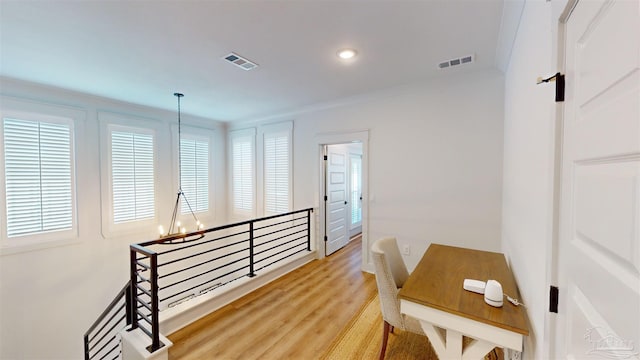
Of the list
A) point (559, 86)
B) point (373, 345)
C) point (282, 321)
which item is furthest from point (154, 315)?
point (559, 86)

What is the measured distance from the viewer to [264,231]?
197 inches

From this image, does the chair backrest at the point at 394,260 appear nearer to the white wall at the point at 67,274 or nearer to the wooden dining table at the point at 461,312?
the wooden dining table at the point at 461,312

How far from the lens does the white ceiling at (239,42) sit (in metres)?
1.77

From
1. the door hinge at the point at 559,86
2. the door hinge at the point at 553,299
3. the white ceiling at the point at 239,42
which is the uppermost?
the white ceiling at the point at 239,42

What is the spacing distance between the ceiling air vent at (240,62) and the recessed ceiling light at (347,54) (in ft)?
3.08

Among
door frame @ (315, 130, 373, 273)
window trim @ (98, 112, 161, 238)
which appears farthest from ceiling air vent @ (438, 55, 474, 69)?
window trim @ (98, 112, 161, 238)

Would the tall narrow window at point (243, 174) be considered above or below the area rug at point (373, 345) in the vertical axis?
above

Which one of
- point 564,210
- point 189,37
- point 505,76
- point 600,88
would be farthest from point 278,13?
point 505,76

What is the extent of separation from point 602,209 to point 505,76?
8.52ft

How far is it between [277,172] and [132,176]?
2.43m

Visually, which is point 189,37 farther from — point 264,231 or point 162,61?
point 264,231

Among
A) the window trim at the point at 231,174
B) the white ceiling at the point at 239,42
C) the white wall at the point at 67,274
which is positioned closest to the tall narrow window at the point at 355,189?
the window trim at the point at 231,174

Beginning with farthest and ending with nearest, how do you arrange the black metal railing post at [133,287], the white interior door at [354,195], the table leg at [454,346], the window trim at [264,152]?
the white interior door at [354,195] < the window trim at [264,152] < the black metal railing post at [133,287] < the table leg at [454,346]

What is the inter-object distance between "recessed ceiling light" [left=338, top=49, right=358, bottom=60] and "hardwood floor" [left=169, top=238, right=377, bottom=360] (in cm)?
267
